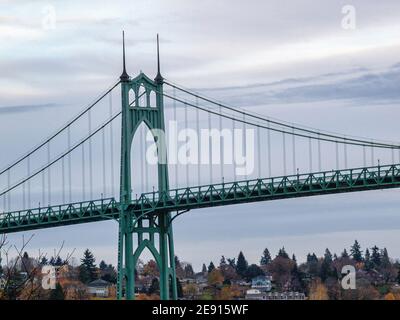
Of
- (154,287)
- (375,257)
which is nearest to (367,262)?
(375,257)

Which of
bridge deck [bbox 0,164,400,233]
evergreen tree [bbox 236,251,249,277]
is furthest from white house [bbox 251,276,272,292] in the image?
bridge deck [bbox 0,164,400,233]

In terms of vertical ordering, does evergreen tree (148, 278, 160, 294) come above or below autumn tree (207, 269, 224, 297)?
below

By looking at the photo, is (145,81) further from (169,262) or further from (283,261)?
(283,261)

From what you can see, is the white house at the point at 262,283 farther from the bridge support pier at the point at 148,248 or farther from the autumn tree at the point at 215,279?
the bridge support pier at the point at 148,248

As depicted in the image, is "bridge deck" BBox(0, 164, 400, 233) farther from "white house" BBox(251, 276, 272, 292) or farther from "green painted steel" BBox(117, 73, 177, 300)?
"white house" BBox(251, 276, 272, 292)

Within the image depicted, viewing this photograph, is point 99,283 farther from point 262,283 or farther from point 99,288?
point 262,283

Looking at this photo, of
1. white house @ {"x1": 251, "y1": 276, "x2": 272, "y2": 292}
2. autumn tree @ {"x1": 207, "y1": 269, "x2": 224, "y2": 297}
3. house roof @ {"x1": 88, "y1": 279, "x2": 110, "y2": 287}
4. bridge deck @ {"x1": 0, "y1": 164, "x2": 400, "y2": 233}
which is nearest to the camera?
bridge deck @ {"x1": 0, "y1": 164, "x2": 400, "y2": 233}

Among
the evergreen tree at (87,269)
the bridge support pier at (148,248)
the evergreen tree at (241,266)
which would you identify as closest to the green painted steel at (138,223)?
the bridge support pier at (148,248)
